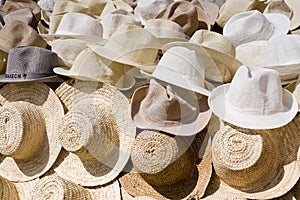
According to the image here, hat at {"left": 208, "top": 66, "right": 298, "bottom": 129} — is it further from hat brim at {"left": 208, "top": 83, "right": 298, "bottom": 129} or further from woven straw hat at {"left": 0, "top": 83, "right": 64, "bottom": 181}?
woven straw hat at {"left": 0, "top": 83, "right": 64, "bottom": 181}

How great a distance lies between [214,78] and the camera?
2086 millimetres

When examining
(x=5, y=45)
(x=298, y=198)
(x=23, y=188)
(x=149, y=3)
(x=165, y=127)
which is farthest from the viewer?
(x=149, y=3)

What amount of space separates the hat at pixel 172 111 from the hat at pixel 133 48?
0.24m

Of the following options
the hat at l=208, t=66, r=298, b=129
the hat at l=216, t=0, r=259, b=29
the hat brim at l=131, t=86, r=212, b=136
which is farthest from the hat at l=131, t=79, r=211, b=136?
the hat at l=216, t=0, r=259, b=29

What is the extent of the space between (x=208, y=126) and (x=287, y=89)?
33 cm

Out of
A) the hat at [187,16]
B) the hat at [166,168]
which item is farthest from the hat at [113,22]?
the hat at [166,168]

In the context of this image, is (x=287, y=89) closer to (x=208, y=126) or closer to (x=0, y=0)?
(x=208, y=126)

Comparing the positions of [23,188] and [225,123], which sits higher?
[225,123]

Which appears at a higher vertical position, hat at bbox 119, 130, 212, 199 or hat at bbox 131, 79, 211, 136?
hat at bbox 131, 79, 211, 136

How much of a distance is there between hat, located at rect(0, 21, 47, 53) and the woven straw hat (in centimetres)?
22

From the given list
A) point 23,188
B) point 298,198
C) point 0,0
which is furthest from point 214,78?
point 0,0

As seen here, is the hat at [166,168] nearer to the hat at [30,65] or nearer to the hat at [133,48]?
the hat at [133,48]

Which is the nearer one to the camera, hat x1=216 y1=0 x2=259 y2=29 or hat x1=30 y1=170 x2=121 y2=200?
hat x1=30 y1=170 x2=121 y2=200

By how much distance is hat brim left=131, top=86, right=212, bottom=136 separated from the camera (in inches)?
73.6
